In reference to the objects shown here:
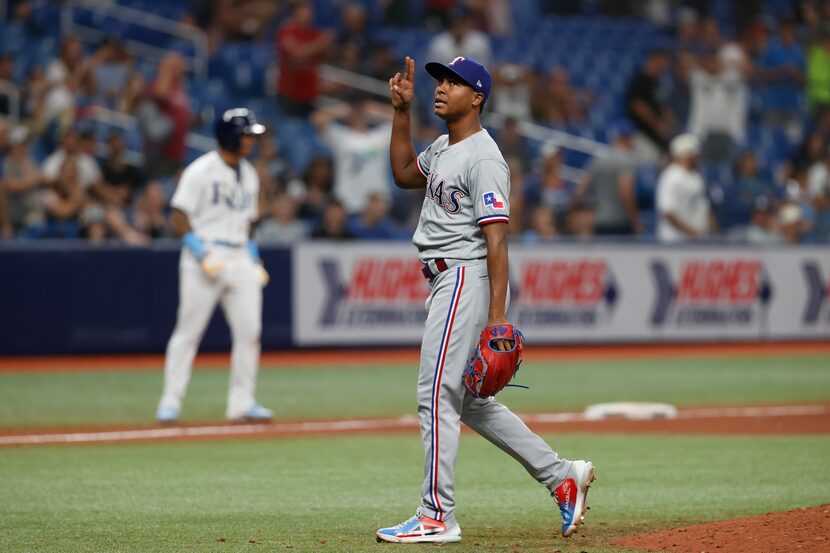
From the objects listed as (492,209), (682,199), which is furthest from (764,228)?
(492,209)

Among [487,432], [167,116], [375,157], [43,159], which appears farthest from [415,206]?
[487,432]

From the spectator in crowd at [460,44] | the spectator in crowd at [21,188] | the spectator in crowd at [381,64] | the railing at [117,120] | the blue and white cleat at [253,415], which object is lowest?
the blue and white cleat at [253,415]

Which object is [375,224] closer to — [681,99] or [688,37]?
[681,99]

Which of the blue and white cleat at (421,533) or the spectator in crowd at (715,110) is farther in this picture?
the spectator in crowd at (715,110)

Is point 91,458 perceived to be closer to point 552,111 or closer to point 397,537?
point 397,537

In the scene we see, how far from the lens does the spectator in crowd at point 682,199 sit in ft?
55.3

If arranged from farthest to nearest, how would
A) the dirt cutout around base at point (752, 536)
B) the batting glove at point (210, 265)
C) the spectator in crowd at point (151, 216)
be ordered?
the spectator in crowd at point (151, 216) → the batting glove at point (210, 265) → the dirt cutout around base at point (752, 536)

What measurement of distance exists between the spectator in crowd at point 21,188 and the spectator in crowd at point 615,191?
7.19 meters

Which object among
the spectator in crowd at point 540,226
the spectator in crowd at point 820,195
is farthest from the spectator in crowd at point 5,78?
the spectator in crowd at point 820,195

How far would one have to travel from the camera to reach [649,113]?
66.5 ft

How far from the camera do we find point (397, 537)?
571cm

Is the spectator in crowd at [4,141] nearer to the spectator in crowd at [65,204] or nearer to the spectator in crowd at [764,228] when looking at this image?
the spectator in crowd at [65,204]

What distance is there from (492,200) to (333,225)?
37.0 feet

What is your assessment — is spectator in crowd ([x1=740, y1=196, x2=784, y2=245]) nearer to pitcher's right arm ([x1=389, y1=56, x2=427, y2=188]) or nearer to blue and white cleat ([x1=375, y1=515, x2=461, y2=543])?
pitcher's right arm ([x1=389, y1=56, x2=427, y2=188])
